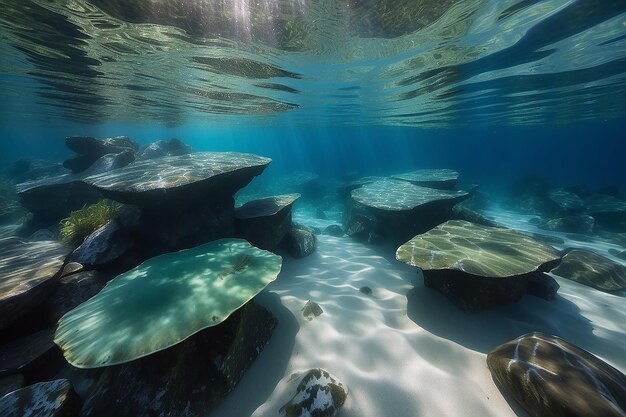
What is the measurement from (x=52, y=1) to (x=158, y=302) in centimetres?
924

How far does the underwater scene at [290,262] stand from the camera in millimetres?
2875

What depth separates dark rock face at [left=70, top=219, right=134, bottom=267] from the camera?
207 inches

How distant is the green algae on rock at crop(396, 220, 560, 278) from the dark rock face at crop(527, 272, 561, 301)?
66cm

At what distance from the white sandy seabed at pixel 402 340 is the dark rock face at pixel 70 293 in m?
3.09

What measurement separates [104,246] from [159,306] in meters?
3.81

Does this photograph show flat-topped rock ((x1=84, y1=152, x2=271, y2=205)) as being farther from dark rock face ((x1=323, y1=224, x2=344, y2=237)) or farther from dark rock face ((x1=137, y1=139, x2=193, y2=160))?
dark rock face ((x1=137, y1=139, x2=193, y2=160))

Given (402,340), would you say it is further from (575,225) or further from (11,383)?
(575,225)

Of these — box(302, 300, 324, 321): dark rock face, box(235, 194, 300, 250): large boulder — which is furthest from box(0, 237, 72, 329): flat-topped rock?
box(302, 300, 324, 321): dark rock face

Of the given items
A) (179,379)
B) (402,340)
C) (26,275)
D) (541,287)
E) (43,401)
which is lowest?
(402,340)

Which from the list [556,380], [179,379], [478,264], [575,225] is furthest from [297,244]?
[575,225]

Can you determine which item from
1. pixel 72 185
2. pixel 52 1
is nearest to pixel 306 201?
pixel 72 185

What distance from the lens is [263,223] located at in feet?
21.6

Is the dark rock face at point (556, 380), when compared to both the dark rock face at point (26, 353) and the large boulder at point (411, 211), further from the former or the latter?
the dark rock face at point (26, 353)

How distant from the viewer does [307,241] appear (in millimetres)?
7930
